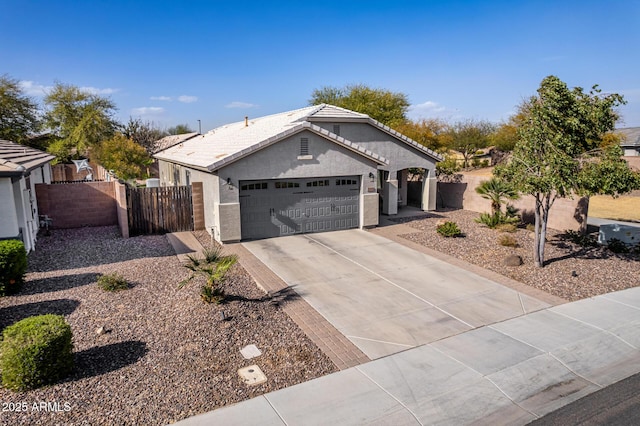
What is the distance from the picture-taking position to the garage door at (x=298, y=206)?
1599 cm

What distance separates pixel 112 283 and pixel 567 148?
12551 mm

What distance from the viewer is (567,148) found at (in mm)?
11898

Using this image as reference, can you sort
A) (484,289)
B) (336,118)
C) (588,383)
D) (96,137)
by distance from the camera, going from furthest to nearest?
(96,137) < (336,118) < (484,289) < (588,383)

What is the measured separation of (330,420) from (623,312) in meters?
7.74

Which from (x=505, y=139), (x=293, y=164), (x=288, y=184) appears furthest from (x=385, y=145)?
(x=505, y=139)

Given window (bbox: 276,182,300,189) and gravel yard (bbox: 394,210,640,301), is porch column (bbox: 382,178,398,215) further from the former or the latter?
window (bbox: 276,182,300,189)

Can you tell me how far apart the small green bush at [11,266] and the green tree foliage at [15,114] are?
32.6m

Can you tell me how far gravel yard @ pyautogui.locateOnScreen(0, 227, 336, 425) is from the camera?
6.05 metres

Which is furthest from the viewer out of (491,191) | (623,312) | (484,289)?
(491,191)

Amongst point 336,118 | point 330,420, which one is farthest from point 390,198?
point 330,420

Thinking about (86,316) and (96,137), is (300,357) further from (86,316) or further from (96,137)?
(96,137)

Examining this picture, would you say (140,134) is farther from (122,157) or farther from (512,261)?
(512,261)

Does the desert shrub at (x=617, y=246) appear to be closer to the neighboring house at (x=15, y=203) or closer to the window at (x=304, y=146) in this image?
the window at (x=304, y=146)

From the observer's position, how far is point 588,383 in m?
6.93
